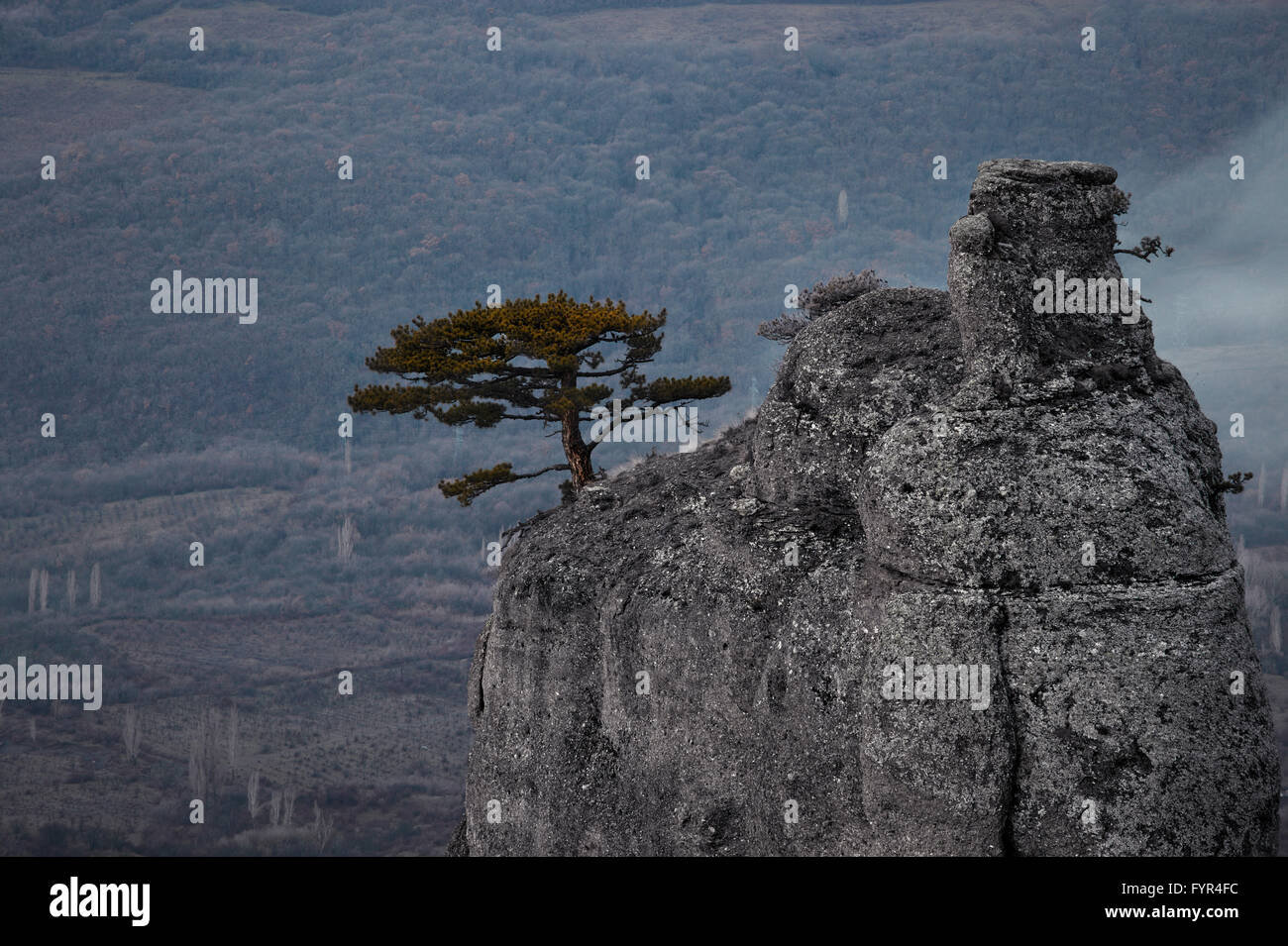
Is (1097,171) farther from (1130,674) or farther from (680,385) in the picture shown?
(680,385)

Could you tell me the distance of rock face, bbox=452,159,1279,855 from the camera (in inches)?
630

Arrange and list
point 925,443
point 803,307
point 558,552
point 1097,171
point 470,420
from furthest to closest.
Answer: point 470,420 < point 803,307 < point 558,552 < point 1097,171 < point 925,443

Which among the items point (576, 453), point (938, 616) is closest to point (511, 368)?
point (576, 453)

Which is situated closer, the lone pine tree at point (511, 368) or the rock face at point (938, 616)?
the rock face at point (938, 616)

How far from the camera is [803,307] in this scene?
81.8ft

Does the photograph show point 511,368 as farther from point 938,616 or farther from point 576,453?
point 938,616

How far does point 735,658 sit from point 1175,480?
273 inches

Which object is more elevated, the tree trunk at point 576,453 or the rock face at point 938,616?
the tree trunk at point 576,453

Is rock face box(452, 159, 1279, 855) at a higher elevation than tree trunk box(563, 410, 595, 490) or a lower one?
lower

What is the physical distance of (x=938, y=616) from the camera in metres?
16.4

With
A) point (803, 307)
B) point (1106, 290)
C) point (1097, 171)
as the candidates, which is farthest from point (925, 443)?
point (803, 307)

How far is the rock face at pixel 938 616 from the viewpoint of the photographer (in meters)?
16.0

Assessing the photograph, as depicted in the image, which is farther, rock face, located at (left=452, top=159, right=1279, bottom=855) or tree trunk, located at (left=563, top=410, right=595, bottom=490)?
tree trunk, located at (left=563, top=410, right=595, bottom=490)

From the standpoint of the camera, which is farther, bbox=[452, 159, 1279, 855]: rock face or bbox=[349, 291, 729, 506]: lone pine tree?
bbox=[349, 291, 729, 506]: lone pine tree
